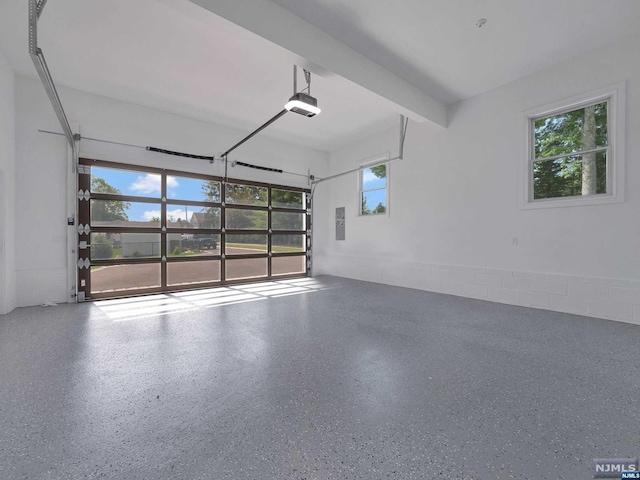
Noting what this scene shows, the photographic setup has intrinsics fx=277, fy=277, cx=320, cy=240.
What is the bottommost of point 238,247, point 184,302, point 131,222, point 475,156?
point 184,302

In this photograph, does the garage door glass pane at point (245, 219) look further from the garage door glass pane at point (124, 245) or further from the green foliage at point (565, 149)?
the green foliage at point (565, 149)

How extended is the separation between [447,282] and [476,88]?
3.62 metres

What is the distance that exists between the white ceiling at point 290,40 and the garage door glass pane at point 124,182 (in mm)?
1387

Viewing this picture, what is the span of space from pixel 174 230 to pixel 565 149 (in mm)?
7227

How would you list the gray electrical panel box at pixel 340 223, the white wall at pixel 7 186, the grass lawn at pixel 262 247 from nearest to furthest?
the white wall at pixel 7 186
the grass lawn at pixel 262 247
the gray electrical panel box at pixel 340 223

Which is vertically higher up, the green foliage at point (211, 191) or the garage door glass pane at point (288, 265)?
the green foliage at point (211, 191)

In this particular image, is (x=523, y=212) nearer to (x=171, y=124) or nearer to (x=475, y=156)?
(x=475, y=156)

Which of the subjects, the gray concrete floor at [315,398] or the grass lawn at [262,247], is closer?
the gray concrete floor at [315,398]

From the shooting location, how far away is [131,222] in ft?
18.0

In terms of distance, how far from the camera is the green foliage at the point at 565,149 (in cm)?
397

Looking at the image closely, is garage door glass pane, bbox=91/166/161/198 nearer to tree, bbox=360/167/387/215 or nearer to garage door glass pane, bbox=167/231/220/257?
garage door glass pane, bbox=167/231/220/257

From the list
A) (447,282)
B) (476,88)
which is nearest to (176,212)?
(447,282)

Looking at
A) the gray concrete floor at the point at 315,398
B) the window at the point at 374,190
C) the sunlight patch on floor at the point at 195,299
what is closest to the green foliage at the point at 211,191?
the sunlight patch on floor at the point at 195,299

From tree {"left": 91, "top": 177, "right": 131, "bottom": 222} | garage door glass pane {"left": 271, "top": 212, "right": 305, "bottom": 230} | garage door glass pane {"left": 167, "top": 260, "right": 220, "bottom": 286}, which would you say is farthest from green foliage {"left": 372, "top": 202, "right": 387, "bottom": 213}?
tree {"left": 91, "top": 177, "right": 131, "bottom": 222}
